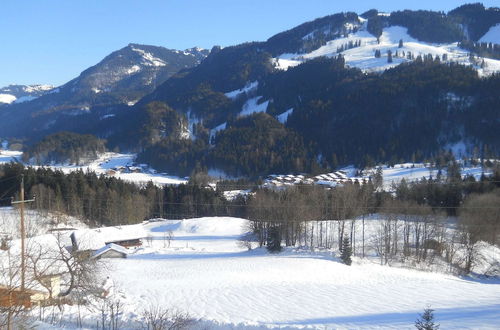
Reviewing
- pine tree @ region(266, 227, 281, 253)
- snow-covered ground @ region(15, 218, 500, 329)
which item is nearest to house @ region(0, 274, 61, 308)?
snow-covered ground @ region(15, 218, 500, 329)

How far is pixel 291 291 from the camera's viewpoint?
2656cm

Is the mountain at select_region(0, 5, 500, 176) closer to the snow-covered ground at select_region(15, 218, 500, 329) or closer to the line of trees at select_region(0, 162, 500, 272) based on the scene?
the line of trees at select_region(0, 162, 500, 272)

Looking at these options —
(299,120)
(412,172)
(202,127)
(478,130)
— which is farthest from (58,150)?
(478,130)

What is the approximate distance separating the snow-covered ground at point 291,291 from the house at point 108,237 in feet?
14.1

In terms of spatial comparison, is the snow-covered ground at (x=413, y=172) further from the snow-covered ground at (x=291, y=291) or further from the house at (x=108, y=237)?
the snow-covered ground at (x=291, y=291)

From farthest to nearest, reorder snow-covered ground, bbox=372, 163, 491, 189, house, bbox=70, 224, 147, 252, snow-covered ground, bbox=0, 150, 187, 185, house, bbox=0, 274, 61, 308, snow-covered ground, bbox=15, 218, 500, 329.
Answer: snow-covered ground, bbox=0, 150, 187, 185, snow-covered ground, bbox=372, 163, 491, 189, house, bbox=70, 224, 147, 252, snow-covered ground, bbox=15, 218, 500, 329, house, bbox=0, 274, 61, 308

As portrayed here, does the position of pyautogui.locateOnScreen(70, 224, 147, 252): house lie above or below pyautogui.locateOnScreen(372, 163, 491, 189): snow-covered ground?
below

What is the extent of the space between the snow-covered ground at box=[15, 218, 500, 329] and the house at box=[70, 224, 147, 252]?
14.1 ft

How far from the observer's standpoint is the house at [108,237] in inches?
1693

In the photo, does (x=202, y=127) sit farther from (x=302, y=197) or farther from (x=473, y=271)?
(x=473, y=271)

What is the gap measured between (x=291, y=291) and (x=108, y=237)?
29.1m

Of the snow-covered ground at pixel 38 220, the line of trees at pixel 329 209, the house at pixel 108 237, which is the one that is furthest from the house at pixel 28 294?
the snow-covered ground at pixel 38 220

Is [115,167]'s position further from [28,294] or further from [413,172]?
[28,294]

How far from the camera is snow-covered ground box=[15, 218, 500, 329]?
1983cm
